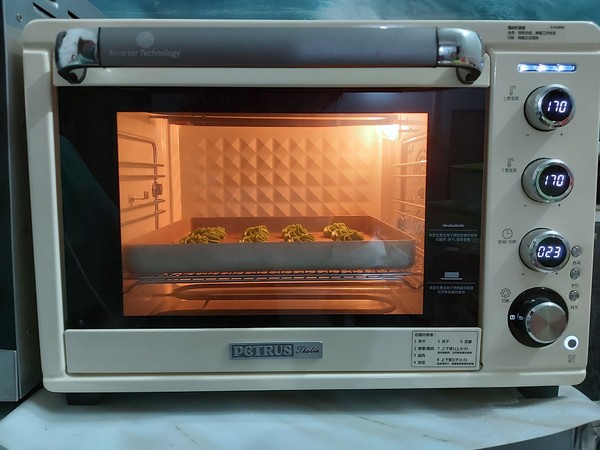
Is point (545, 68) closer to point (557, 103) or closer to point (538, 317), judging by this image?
point (557, 103)

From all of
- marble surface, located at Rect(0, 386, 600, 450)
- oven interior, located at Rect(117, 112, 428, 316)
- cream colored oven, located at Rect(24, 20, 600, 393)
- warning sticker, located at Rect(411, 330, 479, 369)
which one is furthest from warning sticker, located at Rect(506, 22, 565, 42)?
marble surface, located at Rect(0, 386, 600, 450)

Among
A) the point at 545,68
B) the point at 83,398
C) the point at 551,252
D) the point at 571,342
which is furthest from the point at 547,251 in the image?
the point at 83,398

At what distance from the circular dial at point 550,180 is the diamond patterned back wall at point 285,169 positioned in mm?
212

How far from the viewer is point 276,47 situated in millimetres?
553

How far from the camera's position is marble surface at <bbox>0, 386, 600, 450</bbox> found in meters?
0.56

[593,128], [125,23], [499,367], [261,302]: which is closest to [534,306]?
[499,367]

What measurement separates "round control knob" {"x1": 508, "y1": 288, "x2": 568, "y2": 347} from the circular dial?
13cm

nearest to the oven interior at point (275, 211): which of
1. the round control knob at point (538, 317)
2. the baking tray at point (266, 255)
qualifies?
the baking tray at point (266, 255)

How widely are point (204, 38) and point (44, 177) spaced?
0.91ft

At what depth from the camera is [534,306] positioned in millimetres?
584

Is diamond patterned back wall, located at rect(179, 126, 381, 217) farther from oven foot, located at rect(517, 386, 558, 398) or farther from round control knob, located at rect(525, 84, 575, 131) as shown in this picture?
oven foot, located at rect(517, 386, 558, 398)

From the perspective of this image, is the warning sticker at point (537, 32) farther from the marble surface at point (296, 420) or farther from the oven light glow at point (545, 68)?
the marble surface at point (296, 420)

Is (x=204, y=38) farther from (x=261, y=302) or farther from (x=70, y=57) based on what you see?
(x=261, y=302)

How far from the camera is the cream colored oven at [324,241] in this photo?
57cm
